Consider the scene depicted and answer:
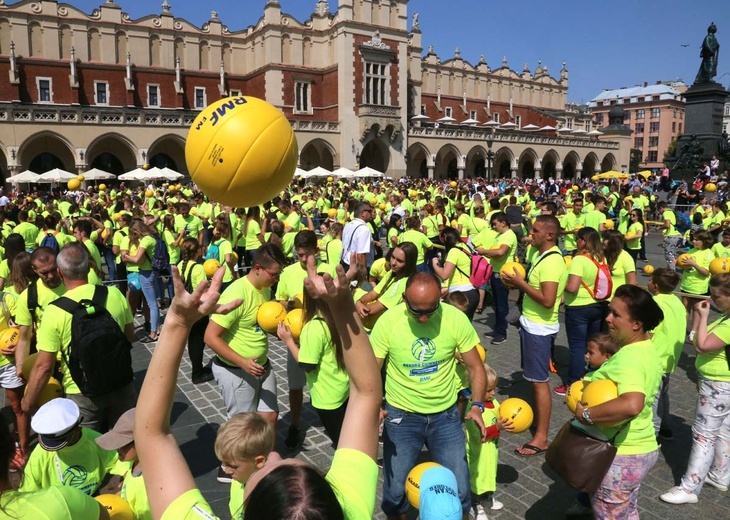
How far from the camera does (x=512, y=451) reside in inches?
188

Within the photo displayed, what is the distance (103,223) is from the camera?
11.3m

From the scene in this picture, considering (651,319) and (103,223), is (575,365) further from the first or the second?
(103,223)

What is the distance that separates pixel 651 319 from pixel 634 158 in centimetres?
9595

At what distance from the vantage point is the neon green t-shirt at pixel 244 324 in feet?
14.1

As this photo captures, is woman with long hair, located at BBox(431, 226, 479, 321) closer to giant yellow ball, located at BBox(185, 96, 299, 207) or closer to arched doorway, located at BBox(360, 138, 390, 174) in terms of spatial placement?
giant yellow ball, located at BBox(185, 96, 299, 207)

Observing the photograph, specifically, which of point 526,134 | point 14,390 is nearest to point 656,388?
point 14,390

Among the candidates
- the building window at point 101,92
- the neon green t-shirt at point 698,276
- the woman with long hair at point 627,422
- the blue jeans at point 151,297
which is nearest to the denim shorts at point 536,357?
the woman with long hair at point 627,422

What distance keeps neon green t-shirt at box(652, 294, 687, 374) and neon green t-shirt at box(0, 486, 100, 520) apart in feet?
14.5

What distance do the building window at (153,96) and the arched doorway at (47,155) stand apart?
8.53m

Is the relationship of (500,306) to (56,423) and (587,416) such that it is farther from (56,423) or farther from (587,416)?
(56,423)

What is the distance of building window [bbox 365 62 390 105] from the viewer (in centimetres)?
4069

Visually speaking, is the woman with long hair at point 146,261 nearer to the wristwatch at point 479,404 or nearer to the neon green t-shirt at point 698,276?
the wristwatch at point 479,404

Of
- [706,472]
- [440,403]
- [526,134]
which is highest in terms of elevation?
[526,134]

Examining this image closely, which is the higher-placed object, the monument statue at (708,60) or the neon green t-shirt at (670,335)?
the monument statue at (708,60)
